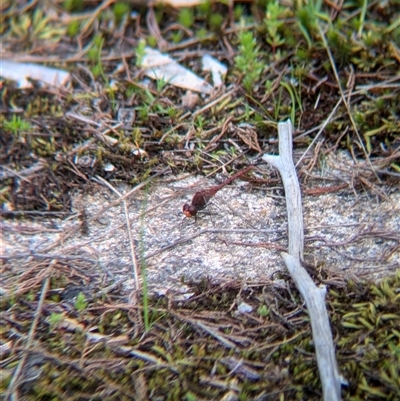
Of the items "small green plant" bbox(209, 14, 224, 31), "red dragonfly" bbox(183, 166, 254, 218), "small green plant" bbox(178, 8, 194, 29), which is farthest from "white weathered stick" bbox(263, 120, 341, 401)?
"small green plant" bbox(178, 8, 194, 29)

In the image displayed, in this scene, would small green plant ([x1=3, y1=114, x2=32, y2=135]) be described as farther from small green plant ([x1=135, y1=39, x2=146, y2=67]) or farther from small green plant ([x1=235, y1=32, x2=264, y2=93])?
small green plant ([x1=235, y1=32, x2=264, y2=93])

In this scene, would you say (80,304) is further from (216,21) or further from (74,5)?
(74,5)

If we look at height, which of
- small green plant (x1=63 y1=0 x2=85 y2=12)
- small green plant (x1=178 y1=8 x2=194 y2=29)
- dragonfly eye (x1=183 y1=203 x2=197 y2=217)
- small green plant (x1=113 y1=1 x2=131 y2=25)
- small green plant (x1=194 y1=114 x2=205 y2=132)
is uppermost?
small green plant (x1=63 y1=0 x2=85 y2=12)

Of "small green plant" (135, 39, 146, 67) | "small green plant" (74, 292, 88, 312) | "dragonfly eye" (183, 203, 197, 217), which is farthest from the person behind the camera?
"small green plant" (135, 39, 146, 67)

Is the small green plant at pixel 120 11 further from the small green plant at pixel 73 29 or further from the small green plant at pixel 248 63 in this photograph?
the small green plant at pixel 248 63

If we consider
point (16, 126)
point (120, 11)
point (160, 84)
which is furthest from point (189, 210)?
point (120, 11)

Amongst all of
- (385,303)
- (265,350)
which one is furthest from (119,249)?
(385,303)

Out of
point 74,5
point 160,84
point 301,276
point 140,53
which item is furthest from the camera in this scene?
point 74,5

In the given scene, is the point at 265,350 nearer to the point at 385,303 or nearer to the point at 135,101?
the point at 385,303
